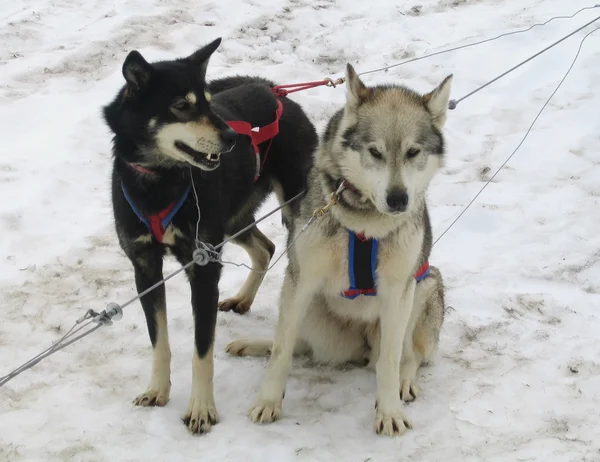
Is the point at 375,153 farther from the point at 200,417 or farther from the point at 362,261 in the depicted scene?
Result: the point at 200,417

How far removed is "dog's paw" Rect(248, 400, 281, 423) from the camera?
10.4 ft

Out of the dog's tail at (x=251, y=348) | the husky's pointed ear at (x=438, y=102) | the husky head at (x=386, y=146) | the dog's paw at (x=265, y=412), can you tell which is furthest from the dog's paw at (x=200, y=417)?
the husky's pointed ear at (x=438, y=102)

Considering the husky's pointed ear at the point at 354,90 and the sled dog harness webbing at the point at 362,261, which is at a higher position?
the husky's pointed ear at the point at 354,90

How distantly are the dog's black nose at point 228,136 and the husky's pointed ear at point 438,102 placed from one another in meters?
0.96

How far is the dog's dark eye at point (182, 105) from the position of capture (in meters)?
Answer: 2.97

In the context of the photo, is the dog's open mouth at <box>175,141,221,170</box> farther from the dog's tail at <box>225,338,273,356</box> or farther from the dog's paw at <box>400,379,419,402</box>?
the dog's paw at <box>400,379,419,402</box>

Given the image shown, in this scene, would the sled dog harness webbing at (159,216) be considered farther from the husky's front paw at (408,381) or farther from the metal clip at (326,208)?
the husky's front paw at (408,381)

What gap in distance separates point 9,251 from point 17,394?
69.2 inches

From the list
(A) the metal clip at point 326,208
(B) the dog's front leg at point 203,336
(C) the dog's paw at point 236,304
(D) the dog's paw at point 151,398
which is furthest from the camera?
(C) the dog's paw at point 236,304

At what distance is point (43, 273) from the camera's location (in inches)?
A: 176

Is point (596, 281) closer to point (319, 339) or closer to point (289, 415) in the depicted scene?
point (319, 339)

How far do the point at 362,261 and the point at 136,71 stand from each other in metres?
1.41

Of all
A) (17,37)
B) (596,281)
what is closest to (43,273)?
(596,281)

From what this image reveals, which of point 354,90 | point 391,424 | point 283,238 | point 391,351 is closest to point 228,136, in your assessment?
point 354,90
